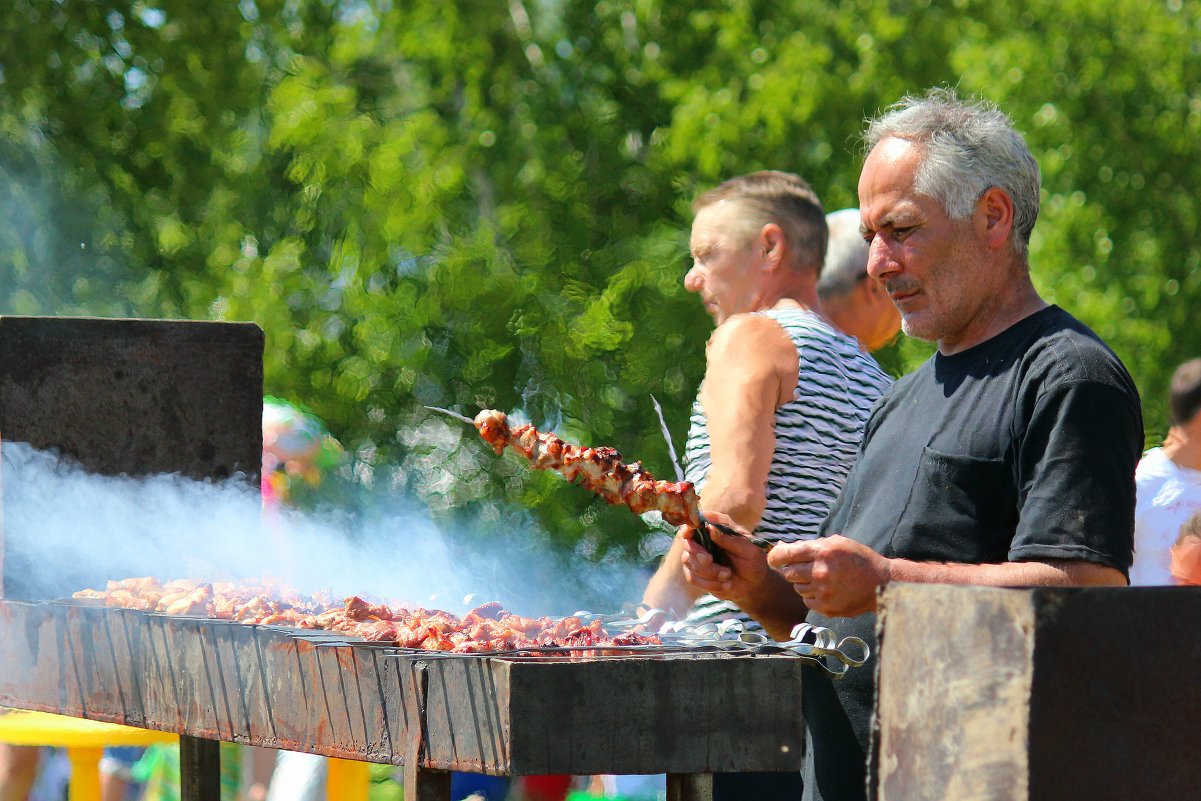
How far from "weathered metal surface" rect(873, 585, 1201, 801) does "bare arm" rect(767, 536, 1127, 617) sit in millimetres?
547

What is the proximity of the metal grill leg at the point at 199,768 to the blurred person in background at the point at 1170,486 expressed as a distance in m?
3.07

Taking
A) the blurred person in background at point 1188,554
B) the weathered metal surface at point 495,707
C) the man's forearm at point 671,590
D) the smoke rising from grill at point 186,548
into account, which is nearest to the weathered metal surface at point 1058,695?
the weathered metal surface at point 495,707

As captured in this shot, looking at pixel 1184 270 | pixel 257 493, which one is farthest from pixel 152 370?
pixel 1184 270

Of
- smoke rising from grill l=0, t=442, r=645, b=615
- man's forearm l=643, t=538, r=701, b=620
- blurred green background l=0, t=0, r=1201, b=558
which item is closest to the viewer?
man's forearm l=643, t=538, r=701, b=620

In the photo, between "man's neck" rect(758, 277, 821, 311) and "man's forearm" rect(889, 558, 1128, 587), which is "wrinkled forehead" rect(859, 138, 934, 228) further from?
"man's neck" rect(758, 277, 821, 311)

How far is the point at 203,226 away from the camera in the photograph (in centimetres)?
1362

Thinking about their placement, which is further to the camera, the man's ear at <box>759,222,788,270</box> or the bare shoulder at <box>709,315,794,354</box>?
the man's ear at <box>759,222,788,270</box>

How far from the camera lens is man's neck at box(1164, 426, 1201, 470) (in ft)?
19.5

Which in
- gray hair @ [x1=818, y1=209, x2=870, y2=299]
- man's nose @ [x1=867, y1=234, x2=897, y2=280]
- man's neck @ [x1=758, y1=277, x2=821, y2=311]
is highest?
gray hair @ [x1=818, y1=209, x2=870, y2=299]

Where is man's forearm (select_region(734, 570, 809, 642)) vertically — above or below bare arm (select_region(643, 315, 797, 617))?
below

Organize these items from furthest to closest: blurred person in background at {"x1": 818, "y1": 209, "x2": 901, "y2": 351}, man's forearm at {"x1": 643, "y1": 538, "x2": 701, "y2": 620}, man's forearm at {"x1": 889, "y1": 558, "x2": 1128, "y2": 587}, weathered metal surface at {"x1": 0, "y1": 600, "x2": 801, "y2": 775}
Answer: blurred person in background at {"x1": 818, "y1": 209, "x2": 901, "y2": 351} < man's forearm at {"x1": 643, "y1": 538, "x2": 701, "y2": 620} < weathered metal surface at {"x1": 0, "y1": 600, "x2": 801, "y2": 775} < man's forearm at {"x1": 889, "y1": 558, "x2": 1128, "y2": 587}

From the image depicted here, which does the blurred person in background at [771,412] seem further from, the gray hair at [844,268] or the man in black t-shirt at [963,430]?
the gray hair at [844,268]

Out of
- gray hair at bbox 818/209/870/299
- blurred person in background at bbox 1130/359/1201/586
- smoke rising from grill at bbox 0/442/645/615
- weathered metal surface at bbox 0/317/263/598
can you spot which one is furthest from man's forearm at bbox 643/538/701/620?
blurred person in background at bbox 1130/359/1201/586

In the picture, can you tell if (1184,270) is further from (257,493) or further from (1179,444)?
(257,493)
